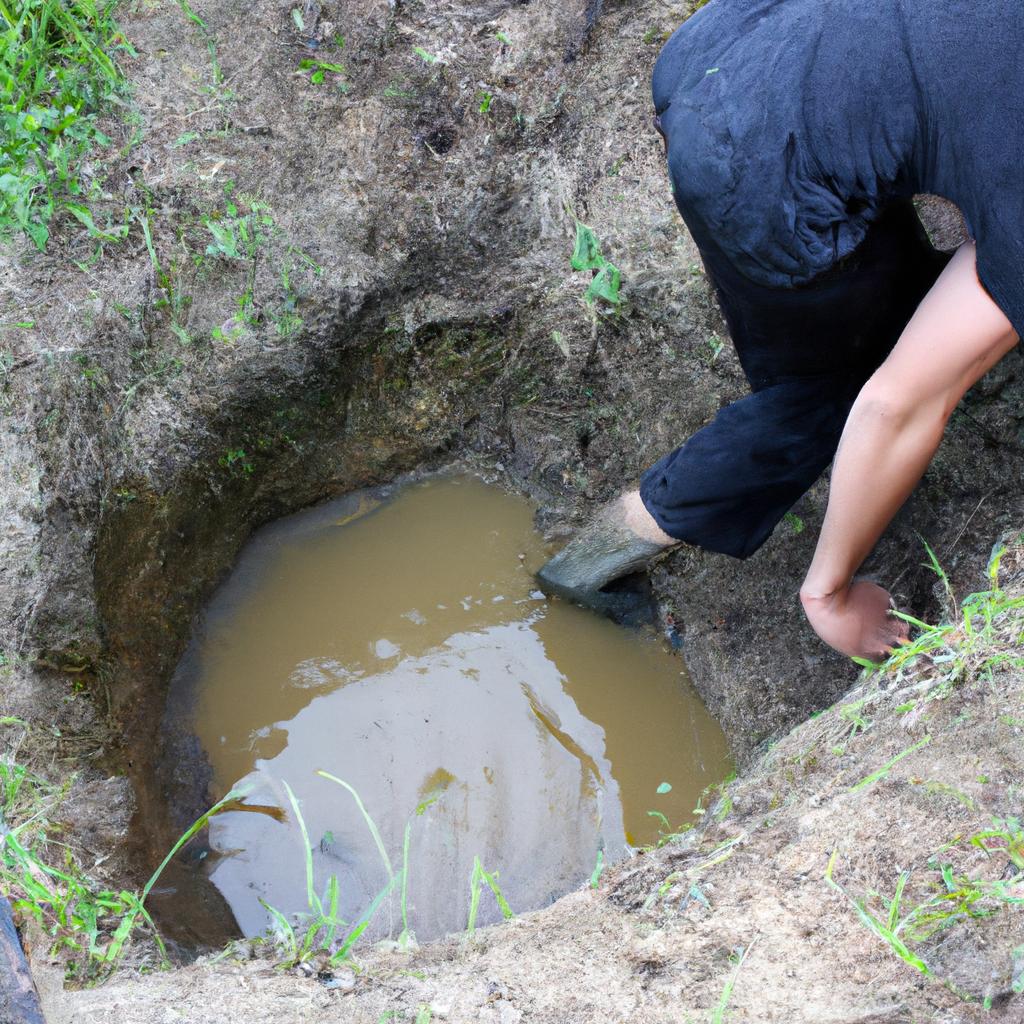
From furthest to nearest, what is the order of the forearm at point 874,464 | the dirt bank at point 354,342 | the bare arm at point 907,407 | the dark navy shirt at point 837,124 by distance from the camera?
the dirt bank at point 354,342 → the forearm at point 874,464 → the bare arm at point 907,407 → the dark navy shirt at point 837,124

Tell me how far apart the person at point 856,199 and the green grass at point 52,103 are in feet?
5.08

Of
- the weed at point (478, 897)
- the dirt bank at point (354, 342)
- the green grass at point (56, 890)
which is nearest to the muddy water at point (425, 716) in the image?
the dirt bank at point (354, 342)

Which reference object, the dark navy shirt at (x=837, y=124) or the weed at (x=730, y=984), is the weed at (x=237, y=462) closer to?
the dark navy shirt at (x=837, y=124)

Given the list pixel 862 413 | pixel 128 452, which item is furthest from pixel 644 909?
pixel 128 452

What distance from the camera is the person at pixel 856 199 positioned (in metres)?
1.10

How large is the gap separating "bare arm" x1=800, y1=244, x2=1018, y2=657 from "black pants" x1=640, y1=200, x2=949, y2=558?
6.1 inches

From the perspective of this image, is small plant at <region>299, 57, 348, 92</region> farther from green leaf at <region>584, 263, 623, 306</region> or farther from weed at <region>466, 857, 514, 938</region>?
weed at <region>466, 857, 514, 938</region>

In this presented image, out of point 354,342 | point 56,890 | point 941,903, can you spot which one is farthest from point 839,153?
point 56,890

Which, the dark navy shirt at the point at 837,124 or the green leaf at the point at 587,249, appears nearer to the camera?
the dark navy shirt at the point at 837,124

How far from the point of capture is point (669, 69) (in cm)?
131

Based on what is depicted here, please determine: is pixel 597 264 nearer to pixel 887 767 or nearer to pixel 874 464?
pixel 874 464

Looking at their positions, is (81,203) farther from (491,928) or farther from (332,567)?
(491,928)

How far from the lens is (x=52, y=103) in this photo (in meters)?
2.27

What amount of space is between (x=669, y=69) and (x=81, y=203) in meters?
1.57
